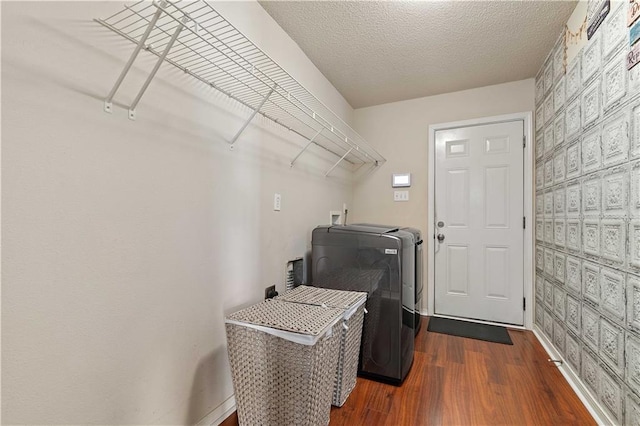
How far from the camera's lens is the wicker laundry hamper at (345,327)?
5.00 ft

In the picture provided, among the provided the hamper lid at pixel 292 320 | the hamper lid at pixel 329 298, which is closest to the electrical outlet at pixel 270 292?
the hamper lid at pixel 329 298

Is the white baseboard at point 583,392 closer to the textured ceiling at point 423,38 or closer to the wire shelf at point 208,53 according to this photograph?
the wire shelf at point 208,53

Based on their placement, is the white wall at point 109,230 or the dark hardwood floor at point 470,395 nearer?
the white wall at point 109,230

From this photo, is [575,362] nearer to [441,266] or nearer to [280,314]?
[441,266]

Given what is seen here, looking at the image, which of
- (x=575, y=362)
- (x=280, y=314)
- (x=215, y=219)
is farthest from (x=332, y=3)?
(x=575, y=362)

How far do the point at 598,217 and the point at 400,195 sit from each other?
179 cm

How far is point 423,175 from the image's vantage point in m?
3.11

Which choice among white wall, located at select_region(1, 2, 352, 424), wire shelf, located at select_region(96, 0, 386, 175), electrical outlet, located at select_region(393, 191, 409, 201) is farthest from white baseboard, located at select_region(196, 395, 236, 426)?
electrical outlet, located at select_region(393, 191, 409, 201)

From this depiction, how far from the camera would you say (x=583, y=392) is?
5.44 ft

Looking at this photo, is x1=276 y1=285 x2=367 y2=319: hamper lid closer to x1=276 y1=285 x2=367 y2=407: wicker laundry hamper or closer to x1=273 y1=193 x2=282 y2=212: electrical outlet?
x1=276 y1=285 x2=367 y2=407: wicker laundry hamper

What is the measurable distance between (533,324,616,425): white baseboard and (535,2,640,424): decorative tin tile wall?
3cm

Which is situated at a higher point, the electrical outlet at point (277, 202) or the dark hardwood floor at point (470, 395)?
the electrical outlet at point (277, 202)

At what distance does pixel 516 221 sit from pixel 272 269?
235cm

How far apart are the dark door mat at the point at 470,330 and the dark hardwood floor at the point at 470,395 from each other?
Answer: 9.6 inches
